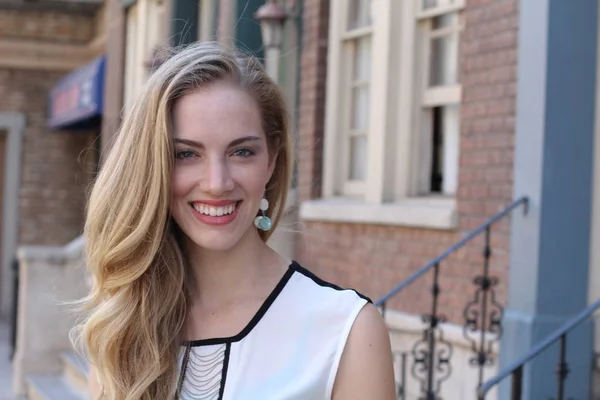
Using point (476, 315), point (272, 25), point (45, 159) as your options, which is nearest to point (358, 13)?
point (272, 25)

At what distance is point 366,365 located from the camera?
2068 mm

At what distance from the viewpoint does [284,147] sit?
2.29 metres

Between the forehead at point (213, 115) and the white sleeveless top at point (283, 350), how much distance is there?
0.32 m

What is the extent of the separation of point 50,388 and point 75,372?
389 millimetres

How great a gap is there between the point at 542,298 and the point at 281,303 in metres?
3.20

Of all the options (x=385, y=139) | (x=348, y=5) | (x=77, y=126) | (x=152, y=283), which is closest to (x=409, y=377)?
(x=385, y=139)

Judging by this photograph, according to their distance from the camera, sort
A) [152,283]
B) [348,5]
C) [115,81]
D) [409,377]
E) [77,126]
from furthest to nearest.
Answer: [77,126] → [115,81] → [348,5] → [409,377] → [152,283]

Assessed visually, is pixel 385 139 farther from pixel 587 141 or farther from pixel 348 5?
pixel 587 141

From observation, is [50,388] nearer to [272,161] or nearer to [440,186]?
[440,186]

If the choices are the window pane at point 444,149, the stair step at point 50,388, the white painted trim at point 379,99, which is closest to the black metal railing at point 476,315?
the window pane at point 444,149

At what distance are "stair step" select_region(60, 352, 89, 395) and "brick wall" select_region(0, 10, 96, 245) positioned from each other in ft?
19.0

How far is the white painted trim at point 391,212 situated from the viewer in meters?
6.21

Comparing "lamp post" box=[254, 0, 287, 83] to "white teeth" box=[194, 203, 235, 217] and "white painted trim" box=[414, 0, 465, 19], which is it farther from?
"white teeth" box=[194, 203, 235, 217]

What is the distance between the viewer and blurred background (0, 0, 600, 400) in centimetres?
518
